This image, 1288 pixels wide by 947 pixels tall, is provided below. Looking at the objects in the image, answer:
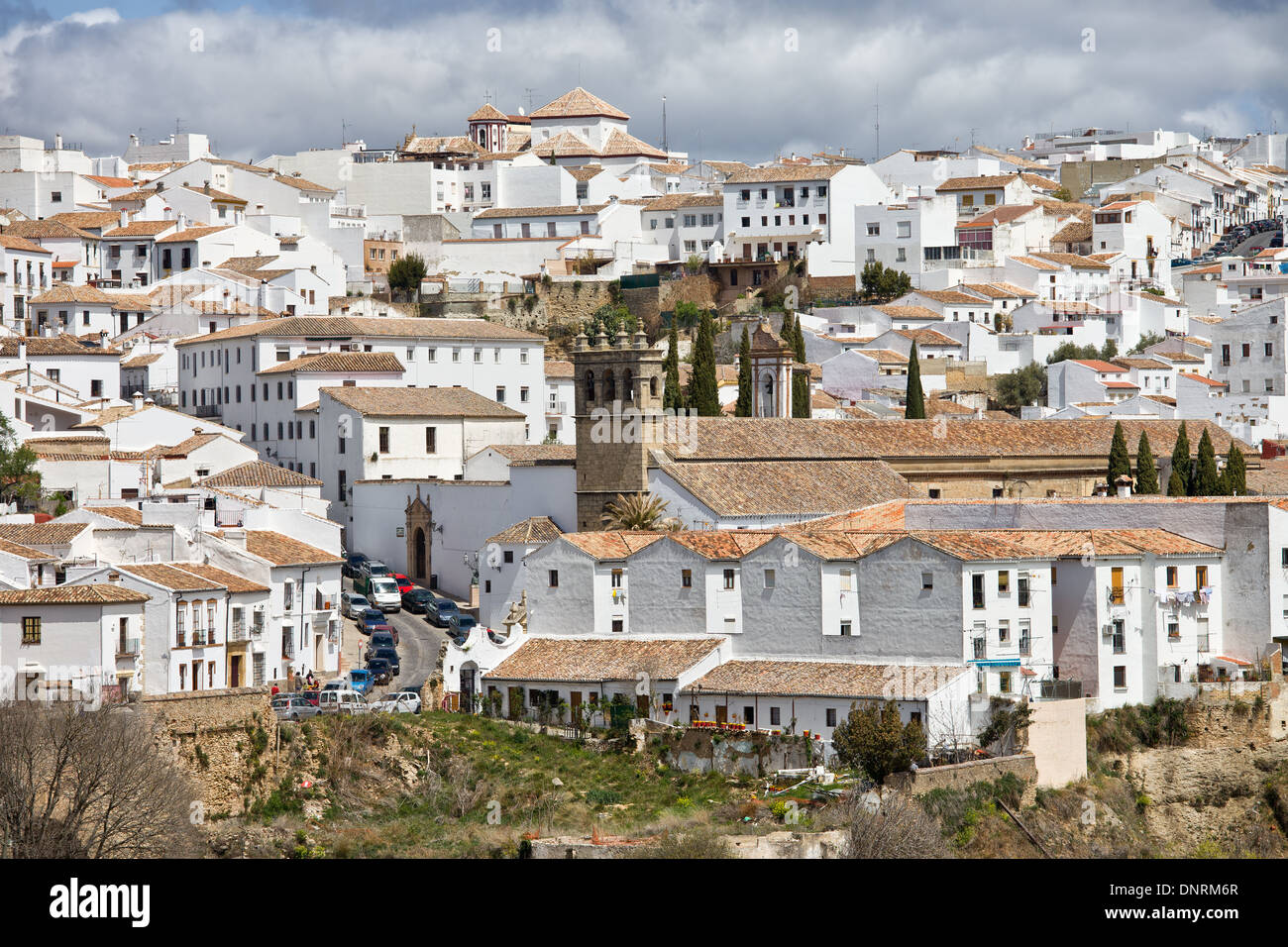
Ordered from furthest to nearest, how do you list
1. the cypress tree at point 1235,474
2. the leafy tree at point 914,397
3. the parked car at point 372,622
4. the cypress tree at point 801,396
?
the leafy tree at point 914,397
the cypress tree at point 801,396
the cypress tree at point 1235,474
the parked car at point 372,622

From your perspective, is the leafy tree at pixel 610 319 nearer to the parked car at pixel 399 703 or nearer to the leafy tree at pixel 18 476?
the leafy tree at pixel 18 476

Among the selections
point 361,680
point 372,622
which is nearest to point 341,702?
point 361,680

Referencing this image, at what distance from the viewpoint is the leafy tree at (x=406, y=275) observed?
279 ft

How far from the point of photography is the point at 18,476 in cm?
5141

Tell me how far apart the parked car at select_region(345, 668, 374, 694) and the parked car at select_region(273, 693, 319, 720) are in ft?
10.6

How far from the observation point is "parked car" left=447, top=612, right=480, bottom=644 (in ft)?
154

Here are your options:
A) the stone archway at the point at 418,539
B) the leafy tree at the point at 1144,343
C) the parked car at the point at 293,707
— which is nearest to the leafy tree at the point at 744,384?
the stone archway at the point at 418,539

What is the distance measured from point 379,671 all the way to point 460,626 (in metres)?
5.23

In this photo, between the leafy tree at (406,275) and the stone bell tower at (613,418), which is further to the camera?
the leafy tree at (406,275)

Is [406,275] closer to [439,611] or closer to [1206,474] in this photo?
[439,611]

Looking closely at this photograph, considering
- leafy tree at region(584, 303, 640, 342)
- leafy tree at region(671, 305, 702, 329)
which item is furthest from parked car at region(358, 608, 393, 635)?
leafy tree at region(671, 305, 702, 329)

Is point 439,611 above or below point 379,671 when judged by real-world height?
above

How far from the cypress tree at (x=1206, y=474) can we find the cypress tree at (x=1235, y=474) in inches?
13.8

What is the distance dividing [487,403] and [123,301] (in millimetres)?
20035
